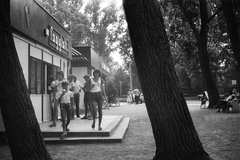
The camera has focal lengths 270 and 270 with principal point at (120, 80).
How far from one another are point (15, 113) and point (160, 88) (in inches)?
83.5

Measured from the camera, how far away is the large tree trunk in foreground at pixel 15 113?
392cm

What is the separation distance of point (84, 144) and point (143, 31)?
453 centimetres

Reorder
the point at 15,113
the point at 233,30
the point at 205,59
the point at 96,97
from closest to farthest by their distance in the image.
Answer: the point at 15,113 → the point at 96,97 → the point at 233,30 → the point at 205,59

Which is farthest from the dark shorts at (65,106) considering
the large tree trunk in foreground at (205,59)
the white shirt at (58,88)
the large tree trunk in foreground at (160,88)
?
the large tree trunk in foreground at (205,59)

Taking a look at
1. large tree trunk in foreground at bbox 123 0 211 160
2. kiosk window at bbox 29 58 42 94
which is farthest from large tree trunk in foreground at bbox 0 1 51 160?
kiosk window at bbox 29 58 42 94

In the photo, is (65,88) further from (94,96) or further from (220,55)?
(220,55)

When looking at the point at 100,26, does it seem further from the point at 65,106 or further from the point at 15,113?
the point at 15,113

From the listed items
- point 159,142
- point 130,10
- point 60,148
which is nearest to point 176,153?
point 159,142

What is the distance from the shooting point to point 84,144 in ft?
24.0

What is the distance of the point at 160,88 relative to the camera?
12.1 ft

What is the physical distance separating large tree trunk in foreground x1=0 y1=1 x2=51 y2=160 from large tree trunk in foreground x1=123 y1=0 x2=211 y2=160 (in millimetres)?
1771

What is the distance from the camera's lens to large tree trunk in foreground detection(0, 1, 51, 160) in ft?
12.9

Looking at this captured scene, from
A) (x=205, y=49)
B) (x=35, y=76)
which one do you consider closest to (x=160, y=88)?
(x=35, y=76)

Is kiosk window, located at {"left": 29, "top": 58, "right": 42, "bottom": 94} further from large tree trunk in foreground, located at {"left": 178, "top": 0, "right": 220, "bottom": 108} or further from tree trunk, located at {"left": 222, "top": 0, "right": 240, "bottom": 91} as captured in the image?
large tree trunk in foreground, located at {"left": 178, "top": 0, "right": 220, "bottom": 108}
